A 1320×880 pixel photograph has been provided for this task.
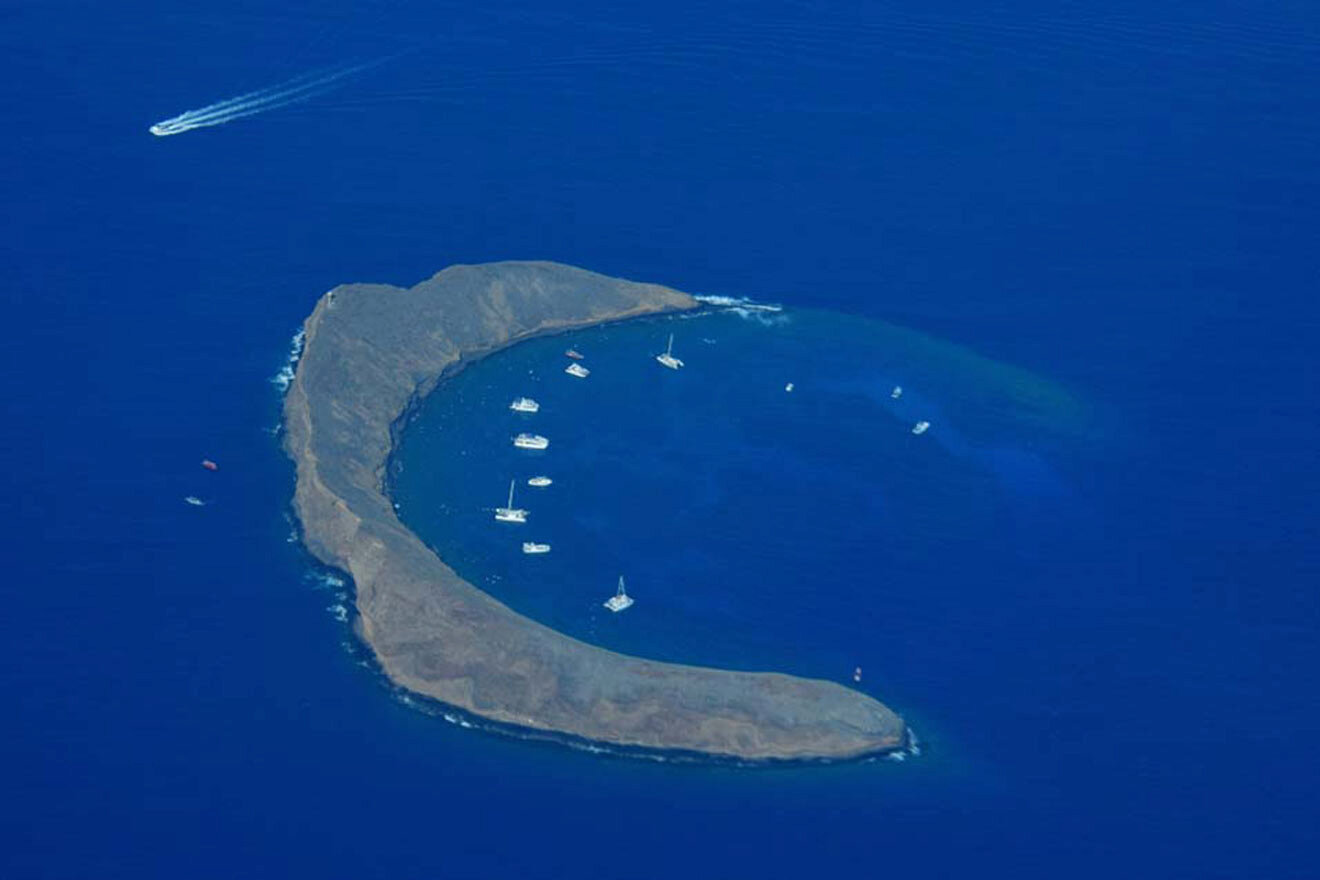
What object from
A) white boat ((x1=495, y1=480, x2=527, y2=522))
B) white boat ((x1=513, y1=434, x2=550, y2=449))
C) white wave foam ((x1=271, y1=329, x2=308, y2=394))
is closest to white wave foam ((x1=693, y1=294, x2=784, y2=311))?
white boat ((x1=513, y1=434, x2=550, y2=449))

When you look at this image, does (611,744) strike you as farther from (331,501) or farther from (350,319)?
(350,319)

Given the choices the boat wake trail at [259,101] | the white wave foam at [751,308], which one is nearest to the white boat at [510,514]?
the white wave foam at [751,308]

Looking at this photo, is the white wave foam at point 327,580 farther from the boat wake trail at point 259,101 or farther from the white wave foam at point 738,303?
the boat wake trail at point 259,101

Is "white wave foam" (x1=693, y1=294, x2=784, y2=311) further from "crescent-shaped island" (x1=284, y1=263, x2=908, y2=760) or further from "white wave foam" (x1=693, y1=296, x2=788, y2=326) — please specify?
"crescent-shaped island" (x1=284, y1=263, x2=908, y2=760)

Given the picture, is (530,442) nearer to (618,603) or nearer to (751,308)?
(618,603)

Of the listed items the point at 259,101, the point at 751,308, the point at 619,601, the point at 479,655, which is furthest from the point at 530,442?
the point at 259,101

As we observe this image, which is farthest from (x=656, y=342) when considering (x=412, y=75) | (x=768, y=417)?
(x=412, y=75)

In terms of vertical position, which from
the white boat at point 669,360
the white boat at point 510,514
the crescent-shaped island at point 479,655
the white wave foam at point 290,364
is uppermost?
the white boat at point 669,360
